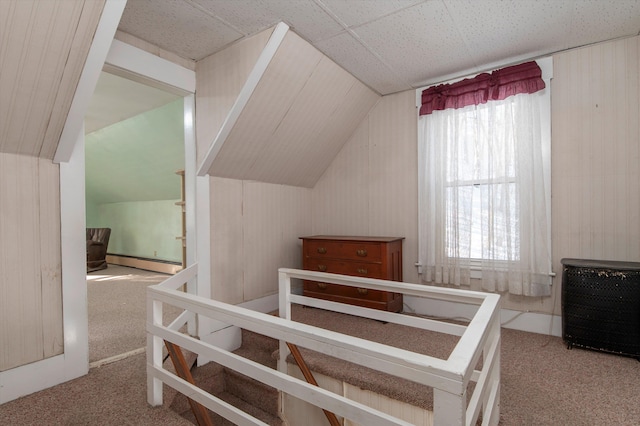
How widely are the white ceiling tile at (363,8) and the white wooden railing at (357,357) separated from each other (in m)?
1.59

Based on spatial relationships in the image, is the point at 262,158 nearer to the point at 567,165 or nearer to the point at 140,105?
the point at 140,105

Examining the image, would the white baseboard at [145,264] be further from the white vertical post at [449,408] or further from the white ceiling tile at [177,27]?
the white vertical post at [449,408]

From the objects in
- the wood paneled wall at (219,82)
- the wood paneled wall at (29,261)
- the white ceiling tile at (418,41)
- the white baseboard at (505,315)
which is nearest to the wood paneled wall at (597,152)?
the white baseboard at (505,315)

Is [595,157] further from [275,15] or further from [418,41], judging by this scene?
[275,15]

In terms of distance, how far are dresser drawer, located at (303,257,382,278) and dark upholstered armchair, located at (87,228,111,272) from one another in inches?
180

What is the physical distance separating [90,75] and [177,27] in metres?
0.73

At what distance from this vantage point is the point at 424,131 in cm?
301

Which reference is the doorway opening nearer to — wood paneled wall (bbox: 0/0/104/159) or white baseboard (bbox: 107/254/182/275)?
white baseboard (bbox: 107/254/182/275)

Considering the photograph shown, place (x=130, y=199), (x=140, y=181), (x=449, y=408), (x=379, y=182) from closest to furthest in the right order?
(x=449, y=408)
(x=379, y=182)
(x=140, y=181)
(x=130, y=199)

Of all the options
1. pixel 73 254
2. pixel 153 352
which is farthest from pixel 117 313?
pixel 153 352

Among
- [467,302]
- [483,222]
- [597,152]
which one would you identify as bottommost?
[467,302]

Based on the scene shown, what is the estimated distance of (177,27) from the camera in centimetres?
210

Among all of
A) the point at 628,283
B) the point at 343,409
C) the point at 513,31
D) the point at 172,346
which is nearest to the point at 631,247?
the point at 628,283

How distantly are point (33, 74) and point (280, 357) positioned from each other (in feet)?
6.52
